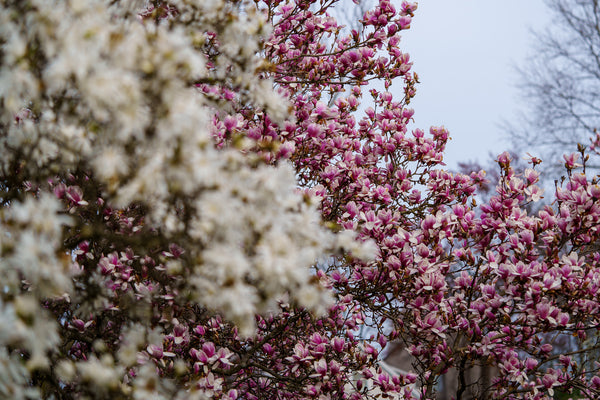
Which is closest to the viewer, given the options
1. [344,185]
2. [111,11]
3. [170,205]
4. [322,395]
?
[170,205]

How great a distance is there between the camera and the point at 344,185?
3.73 m

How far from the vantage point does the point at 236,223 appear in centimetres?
155

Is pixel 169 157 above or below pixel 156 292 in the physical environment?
below

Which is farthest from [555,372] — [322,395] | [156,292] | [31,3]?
[31,3]

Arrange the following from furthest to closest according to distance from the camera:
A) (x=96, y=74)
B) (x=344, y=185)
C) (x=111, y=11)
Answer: (x=344, y=185) → (x=111, y=11) → (x=96, y=74)

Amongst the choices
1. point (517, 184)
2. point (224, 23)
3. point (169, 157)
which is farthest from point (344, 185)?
point (169, 157)

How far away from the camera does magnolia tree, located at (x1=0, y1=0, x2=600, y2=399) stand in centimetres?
150

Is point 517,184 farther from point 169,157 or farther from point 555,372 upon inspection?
point 169,157

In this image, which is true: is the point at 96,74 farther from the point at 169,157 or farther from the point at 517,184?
the point at 517,184

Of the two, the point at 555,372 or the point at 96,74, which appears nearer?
the point at 96,74

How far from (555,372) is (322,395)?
1.70 metres

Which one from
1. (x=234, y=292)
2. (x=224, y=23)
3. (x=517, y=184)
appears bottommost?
(x=234, y=292)

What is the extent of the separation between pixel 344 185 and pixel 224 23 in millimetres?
1851

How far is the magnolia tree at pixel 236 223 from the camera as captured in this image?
4.94 ft
